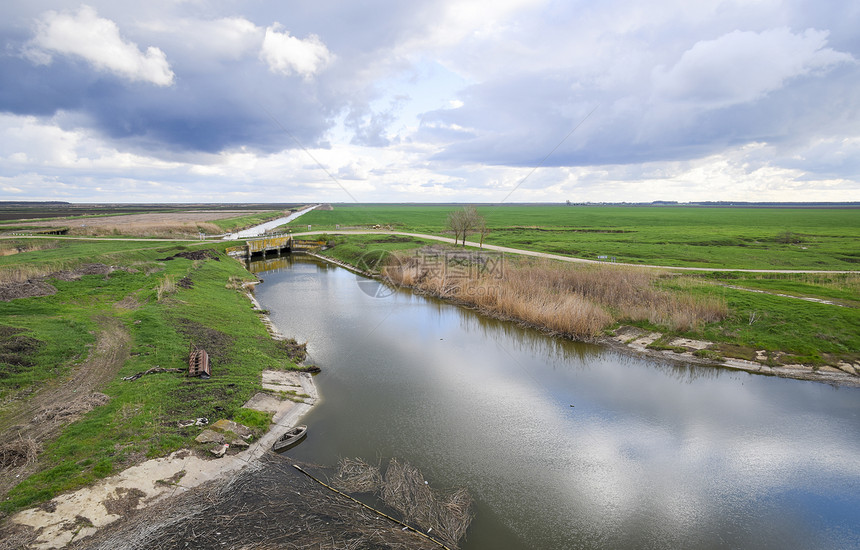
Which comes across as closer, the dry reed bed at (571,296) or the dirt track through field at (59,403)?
the dirt track through field at (59,403)

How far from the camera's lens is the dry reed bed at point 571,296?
23.1 metres

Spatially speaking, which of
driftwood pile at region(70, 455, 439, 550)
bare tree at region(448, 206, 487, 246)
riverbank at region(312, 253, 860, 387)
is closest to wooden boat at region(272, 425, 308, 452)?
driftwood pile at region(70, 455, 439, 550)

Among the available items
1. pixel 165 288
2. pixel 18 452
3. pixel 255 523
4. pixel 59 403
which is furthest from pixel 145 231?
pixel 255 523

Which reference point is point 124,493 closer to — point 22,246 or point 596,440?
point 596,440

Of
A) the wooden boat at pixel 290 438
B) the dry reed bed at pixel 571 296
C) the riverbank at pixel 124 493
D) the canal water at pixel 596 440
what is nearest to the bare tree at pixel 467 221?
the dry reed bed at pixel 571 296

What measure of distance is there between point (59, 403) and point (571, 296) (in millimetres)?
24462

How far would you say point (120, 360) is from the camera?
15.4 meters

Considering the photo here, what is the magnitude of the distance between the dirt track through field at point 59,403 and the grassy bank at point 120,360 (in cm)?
6

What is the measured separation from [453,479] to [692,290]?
76.3ft

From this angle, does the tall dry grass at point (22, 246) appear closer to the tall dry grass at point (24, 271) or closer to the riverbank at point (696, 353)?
the tall dry grass at point (24, 271)

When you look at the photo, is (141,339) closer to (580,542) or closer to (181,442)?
(181,442)

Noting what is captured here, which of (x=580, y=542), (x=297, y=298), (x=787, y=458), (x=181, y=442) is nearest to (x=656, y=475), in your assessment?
(x=580, y=542)

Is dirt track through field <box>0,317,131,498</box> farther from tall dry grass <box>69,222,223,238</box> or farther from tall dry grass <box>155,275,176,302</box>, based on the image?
tall dry grass <box>69,222,223,238</box>

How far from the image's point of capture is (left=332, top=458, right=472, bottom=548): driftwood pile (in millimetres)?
9445
